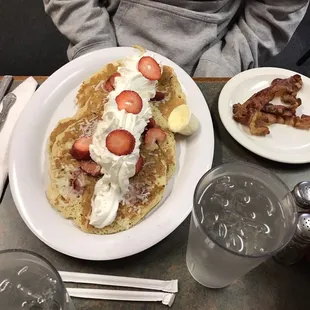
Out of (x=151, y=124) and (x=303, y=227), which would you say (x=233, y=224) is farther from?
(x=151, y=124)

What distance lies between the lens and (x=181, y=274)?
36.2 inches

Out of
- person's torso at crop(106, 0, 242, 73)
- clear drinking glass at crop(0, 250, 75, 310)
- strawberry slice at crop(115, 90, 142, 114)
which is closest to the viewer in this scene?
clear drinking glass at crop(0, 250, 75, 310)

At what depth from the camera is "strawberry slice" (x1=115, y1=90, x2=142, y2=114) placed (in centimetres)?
107

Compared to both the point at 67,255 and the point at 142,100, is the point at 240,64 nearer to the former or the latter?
the point at 142,100

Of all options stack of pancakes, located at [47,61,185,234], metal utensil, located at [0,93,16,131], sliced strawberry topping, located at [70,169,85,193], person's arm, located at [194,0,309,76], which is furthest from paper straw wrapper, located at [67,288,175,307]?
person's arm, located at [194,0,309,76]

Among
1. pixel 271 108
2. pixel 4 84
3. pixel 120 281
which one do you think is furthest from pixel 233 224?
pixel 4 84

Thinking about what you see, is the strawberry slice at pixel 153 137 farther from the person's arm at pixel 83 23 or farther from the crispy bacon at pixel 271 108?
the person's arm at pixel 83 23

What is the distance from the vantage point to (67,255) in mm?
923

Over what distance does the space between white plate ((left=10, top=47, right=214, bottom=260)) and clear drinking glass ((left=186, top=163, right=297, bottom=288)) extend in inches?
Answer: 5.5

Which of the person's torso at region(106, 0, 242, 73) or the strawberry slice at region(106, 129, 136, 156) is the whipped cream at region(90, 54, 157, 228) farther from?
the person's torso at region(106, 0, 242, 73)

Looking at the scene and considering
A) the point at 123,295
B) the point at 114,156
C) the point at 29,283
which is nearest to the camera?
the point at 29,283

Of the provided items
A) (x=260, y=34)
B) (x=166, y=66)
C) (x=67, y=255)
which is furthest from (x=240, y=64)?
(x=67, y=255)

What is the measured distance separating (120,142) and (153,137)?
0.41 ft

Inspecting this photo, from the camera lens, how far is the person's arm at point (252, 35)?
4.50 ft
